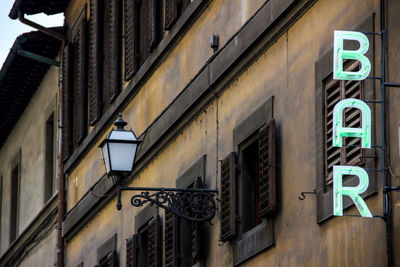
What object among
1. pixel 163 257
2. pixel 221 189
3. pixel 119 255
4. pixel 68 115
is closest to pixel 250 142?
pixel 221 189

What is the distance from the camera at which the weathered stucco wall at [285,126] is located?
1331 centimetres

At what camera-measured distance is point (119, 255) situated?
22.7 metres

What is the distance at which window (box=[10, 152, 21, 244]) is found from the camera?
33406 millimetres

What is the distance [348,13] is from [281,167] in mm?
2195

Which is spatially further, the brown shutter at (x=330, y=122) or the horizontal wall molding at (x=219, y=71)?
the horizontal wall molding at (x=219, y=71)

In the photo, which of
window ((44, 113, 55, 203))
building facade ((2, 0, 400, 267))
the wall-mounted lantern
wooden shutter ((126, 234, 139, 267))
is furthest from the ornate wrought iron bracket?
window ((44, 113, 55, 203))

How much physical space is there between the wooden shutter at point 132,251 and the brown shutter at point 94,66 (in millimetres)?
3569

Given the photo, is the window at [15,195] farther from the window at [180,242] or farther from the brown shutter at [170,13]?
the window at [180,242]

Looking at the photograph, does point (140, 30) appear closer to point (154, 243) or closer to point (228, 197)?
point (154, 243)

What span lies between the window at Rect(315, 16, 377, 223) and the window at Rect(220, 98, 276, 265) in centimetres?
130

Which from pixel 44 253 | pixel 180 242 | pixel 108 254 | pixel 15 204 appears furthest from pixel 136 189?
pixel 15 204

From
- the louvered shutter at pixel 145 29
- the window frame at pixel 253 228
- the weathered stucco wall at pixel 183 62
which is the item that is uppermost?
the louvered shutter at pixel 145 29

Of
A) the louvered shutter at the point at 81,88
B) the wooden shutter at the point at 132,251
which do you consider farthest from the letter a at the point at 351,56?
the louvered shutter at the point at 81,88

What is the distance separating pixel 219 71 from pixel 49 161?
12877 millimetres
